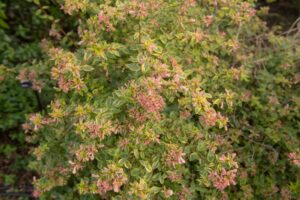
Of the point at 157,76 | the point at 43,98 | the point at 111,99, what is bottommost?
the point at 43,98

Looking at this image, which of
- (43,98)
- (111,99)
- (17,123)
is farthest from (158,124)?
(17,123)

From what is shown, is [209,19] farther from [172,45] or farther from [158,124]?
[158,124]

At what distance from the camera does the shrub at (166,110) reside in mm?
2148

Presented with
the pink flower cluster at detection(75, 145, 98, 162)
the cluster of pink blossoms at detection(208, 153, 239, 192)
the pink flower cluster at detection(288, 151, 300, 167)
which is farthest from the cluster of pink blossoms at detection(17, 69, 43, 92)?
the pink flower cluster at detection(288, 151, 300, 167)

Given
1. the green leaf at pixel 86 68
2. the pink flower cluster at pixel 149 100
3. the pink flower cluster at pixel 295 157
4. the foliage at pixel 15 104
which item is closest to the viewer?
the pink flower cluster at pixel 149 100

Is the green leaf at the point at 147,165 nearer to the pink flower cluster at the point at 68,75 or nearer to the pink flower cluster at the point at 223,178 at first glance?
the pink flower cluster at the point at 223,178

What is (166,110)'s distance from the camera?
2463 mm

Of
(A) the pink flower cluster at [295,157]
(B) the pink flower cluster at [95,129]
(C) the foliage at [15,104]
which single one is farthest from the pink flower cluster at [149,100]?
(C) the foliage at [15,104]

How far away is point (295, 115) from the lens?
A: 9.71ft

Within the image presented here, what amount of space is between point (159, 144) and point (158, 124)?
12cm

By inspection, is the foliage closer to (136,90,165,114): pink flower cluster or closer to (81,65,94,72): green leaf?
(81,65,94,72): green leaf

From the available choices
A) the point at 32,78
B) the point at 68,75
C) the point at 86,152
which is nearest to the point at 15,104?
the point at 32,78

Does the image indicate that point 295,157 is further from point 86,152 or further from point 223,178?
point 86,152

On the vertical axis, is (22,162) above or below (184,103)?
below
